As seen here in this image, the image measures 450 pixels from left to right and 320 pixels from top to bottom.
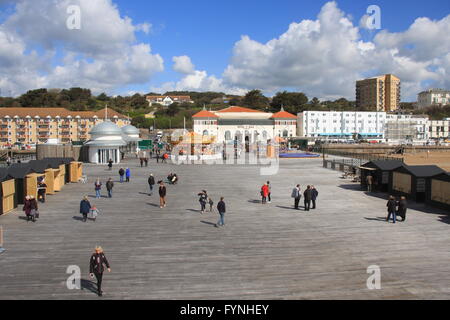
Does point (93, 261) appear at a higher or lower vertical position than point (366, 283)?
higher

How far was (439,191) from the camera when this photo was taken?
58.7 ft

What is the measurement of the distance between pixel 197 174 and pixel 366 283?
918 inches

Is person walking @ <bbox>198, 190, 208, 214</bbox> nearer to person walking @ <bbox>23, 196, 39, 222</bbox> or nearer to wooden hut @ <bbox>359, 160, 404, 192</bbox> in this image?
person walking @ <bbox>23, 196, 39, 222</bbox>

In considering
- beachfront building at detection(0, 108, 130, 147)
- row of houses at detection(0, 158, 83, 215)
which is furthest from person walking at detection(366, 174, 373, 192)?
beachfront building at detection(0, 108, 130, 147)

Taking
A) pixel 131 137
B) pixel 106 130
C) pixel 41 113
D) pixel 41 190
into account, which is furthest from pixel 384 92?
pixel 41 190

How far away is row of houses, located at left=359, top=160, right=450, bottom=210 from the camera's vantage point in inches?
701

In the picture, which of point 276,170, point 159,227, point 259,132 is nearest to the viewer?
point 159,227

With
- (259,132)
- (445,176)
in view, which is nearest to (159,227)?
(445,176)

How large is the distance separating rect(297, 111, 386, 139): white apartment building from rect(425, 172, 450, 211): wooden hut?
81884 millimetres

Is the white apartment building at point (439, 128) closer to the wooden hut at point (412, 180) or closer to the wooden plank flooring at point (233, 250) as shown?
the wooden hut at point (412, 180)

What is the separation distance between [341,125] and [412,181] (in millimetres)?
86500
